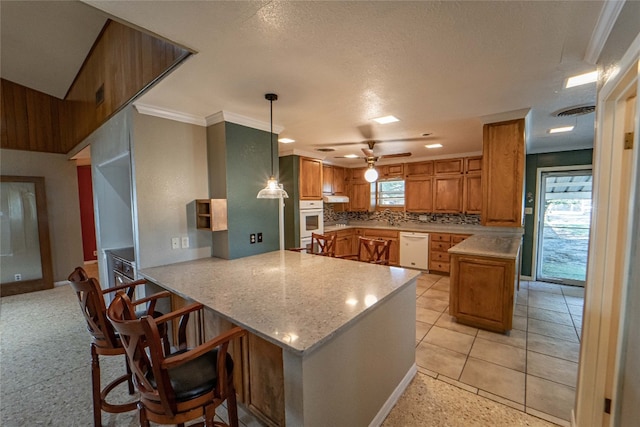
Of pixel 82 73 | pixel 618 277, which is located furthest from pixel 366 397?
pixel 82 73

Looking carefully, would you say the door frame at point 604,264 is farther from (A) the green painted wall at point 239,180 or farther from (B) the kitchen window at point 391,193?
(B) the kitchen window at point 391,193

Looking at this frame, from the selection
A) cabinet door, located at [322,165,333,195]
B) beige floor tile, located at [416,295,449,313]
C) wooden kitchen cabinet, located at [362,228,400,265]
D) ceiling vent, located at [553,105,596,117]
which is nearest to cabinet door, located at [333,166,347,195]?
cabinet door, located at [322,165,333,195]

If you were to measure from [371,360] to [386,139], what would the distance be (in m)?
3.18

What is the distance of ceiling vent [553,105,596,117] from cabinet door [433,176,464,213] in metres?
2.49

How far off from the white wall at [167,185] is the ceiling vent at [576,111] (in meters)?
3.80

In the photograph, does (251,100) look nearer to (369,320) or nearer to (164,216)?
(164,216)

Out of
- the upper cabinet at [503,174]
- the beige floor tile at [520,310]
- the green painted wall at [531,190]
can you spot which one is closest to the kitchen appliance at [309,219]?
the upper cabinet at [503,174]

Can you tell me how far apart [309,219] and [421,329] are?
9.35 feet

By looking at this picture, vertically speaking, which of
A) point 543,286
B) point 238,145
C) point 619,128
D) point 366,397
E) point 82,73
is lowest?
point 543,286

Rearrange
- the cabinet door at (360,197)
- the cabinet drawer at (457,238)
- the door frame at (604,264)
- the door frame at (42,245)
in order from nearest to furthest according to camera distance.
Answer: the door frame at (604,264)
the door frame at (42,245)
the cabinet drawer at (457,238)
the cabinet door at (360,197)

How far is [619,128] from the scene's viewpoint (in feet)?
4.49

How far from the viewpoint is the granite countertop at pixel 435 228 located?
4760 millimetres

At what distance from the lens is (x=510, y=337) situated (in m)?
2.87

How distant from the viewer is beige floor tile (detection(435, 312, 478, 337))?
3012mm
